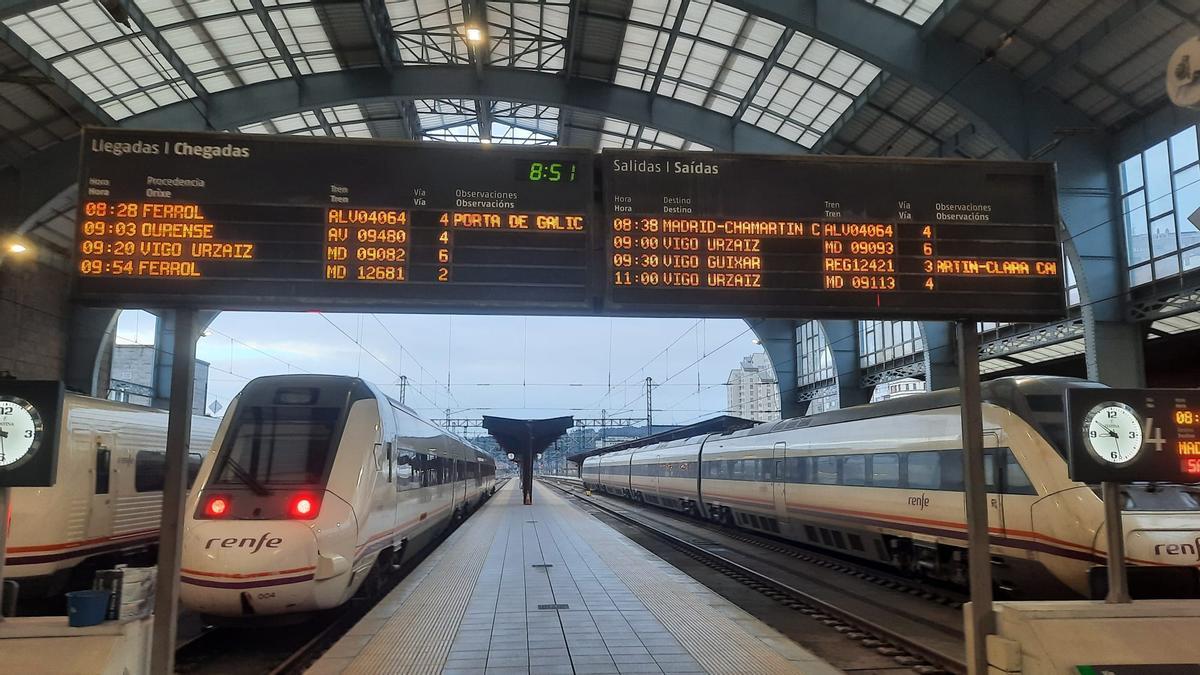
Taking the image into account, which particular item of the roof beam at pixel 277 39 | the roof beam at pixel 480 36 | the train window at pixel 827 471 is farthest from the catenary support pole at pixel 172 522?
the roof beam at pixel 277 39

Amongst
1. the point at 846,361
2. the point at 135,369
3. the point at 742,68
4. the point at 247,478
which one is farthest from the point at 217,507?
the point at 135,369

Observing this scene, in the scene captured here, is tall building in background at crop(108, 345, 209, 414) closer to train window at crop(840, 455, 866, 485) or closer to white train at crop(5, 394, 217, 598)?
white train at crop(5, 394, 217, 598)

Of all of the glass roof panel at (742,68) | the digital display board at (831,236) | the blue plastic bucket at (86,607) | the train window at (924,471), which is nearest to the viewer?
the blue plastic bucket at (86,607)

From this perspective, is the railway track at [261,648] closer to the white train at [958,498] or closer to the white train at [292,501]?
the white train at [292,501]

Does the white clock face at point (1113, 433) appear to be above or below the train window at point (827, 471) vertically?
above

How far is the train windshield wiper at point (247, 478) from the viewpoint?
7887mm

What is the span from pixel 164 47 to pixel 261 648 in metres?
17.5

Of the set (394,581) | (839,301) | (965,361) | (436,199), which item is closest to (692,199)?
(839,301)

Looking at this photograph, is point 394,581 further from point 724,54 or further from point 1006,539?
point 724,54

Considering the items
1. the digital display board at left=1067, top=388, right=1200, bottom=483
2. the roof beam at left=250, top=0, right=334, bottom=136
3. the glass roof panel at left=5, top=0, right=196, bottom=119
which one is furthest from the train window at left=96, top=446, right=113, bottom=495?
the roof beam at left=250, top=0, right=334, bottom=136

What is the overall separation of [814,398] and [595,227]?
35044mm

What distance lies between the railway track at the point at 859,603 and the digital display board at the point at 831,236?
370 centimetres

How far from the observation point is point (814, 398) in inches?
1537

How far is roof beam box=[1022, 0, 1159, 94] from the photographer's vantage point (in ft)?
49.6
